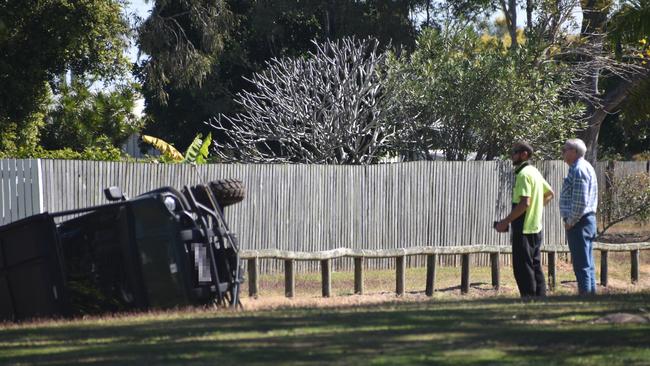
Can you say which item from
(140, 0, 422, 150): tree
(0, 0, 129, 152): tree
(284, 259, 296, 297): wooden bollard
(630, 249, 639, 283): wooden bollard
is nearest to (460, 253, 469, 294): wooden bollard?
(284, 259, 296, 297): wooden bollard

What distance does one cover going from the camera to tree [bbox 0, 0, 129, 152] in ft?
68.2

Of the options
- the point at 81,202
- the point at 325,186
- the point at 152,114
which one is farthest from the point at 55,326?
the point at 152,114

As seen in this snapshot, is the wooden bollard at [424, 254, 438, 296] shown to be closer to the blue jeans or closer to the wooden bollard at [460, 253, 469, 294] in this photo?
the wooden bollard at [460, 253, 469, 294]

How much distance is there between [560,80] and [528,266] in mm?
12012

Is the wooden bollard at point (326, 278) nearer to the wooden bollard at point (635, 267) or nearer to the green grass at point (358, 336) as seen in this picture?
the green grass at point (358, 336)

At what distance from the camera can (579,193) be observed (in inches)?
442

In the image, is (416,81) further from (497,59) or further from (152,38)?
(152,38)

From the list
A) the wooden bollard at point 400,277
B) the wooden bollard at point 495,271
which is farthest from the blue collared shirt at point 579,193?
the wooden bollard at point 495,271

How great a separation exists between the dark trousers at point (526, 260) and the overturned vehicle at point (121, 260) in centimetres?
288

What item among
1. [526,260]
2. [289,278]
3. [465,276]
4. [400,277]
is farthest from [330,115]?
[526,260]

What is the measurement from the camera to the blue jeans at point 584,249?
37.1 feet

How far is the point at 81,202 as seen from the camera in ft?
53.1

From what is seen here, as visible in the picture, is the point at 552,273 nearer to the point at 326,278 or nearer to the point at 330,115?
the point at 326,278

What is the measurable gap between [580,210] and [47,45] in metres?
12.9
